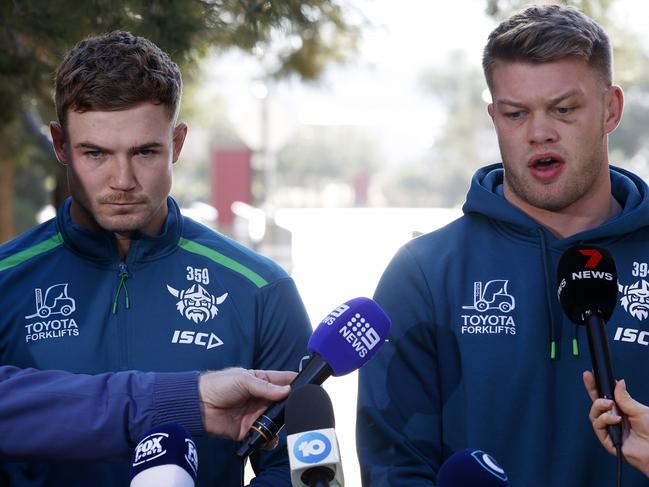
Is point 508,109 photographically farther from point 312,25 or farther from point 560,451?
point 312,25

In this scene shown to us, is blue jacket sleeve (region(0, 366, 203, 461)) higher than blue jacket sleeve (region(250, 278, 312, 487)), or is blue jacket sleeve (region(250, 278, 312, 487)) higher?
blue jacket sleeve (region(250, 278, 312, 487))

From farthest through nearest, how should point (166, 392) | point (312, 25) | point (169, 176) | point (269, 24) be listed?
point (312, 25) < point (269, 24) < point (169, 176) < point (166, 392)

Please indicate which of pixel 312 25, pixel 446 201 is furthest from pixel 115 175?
pixel 446 201

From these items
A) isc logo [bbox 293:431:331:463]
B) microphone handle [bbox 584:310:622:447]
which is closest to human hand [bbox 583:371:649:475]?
microphone handle [bbox 584:310:622:447]

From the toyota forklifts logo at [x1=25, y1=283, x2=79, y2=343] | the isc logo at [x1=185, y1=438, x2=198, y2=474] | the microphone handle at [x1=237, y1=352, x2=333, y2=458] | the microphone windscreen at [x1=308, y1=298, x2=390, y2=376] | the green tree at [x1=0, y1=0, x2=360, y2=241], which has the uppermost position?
the green tree at [x1=0, y1=0, x2=360, y2=241]

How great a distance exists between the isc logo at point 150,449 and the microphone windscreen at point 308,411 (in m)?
0.29

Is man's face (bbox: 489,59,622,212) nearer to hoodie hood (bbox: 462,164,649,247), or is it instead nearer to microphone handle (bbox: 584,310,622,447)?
hoodie hood (bbox: 462,164,649,247)

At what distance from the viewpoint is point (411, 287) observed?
3656 mm

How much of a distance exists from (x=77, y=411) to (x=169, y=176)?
883 millimetres

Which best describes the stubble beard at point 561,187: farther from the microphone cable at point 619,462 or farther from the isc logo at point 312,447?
the isc logo at point 312,447

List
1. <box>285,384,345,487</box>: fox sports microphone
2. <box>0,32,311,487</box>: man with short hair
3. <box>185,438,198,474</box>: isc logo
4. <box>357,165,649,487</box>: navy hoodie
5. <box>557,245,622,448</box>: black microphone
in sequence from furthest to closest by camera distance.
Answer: <box>0,32,311,487</box>: man with short hair
<box>357,165,649,487</box>: navy hoodie
<box>557,245,622,448</box>: black microphone
<box>185,438,198,474</box>: isc logo
<box>285,384,345,487</box>: fox sports microphone

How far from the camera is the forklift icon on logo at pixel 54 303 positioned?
3.65 m

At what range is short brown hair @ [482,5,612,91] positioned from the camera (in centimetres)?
366

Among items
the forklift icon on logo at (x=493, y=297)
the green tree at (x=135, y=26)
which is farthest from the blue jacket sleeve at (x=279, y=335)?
the green tree at (x=135, y=26)
